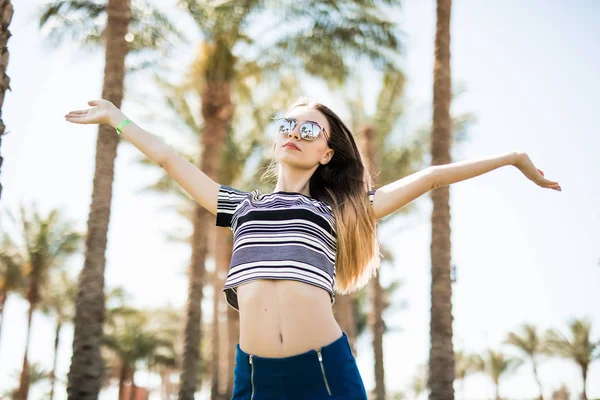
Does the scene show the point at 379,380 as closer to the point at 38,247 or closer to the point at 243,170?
the point at 243,170


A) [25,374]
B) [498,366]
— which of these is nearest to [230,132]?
[25,374]

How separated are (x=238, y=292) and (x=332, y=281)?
1.30 feet

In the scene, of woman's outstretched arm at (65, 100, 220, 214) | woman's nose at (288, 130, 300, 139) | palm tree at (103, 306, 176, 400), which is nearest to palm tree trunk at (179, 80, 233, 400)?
woman's outstretched arm at (65, 100, 220, 214)

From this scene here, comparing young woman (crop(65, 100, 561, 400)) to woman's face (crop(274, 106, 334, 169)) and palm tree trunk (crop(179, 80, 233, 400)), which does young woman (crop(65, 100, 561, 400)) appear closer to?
woman's face (crop(274, 106, 334, 169))

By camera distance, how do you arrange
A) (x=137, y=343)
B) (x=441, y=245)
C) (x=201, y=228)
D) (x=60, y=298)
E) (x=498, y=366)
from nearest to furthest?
(x=441, y=245) < (x=201, y=228) < (x=60, y=298) < (x=137, y=343) < (x=498, y=366)

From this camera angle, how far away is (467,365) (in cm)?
6341

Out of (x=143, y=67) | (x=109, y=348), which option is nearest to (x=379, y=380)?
(x=143, y=67)

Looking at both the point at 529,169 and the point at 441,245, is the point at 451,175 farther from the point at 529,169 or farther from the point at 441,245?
the point at 441,245

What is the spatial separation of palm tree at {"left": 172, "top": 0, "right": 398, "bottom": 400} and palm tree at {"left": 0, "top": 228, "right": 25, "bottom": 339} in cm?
1606

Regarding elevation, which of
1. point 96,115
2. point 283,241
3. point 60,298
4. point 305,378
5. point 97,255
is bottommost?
point 305,378

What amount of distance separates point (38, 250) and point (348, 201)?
96.5 feet

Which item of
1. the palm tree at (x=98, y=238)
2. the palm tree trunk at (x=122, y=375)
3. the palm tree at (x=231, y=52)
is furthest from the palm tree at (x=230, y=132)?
the palm tree trunk at (x=122, y=375)

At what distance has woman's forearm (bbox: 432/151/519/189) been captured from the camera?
283 centimetres

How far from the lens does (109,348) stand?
41.3 m
